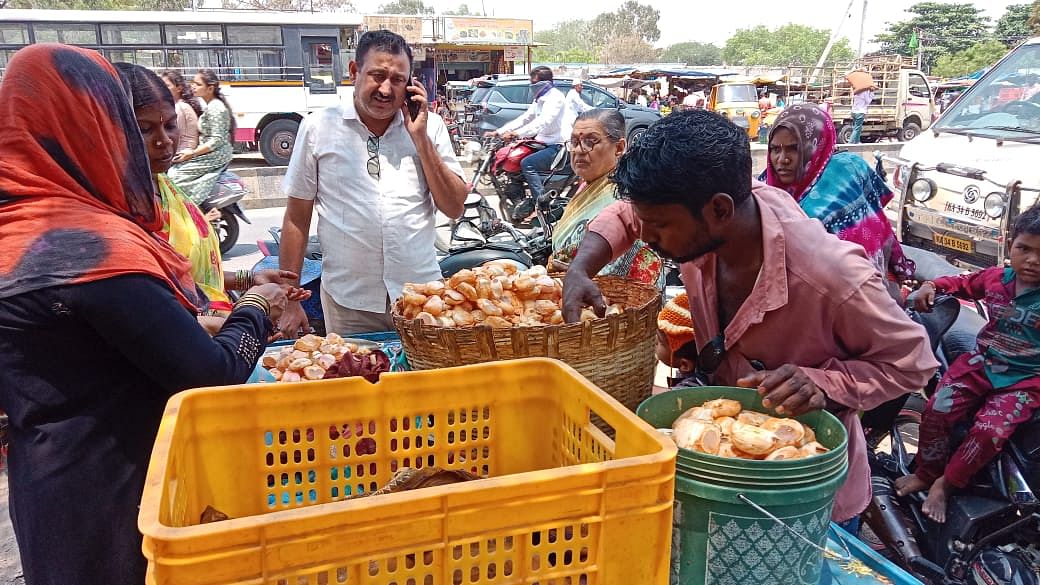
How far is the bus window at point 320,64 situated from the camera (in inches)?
591

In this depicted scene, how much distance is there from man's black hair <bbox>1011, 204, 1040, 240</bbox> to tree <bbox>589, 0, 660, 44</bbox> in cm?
8326

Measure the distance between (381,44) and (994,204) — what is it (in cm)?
418

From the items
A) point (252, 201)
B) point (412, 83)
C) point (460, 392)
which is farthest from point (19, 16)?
point (460, 392)

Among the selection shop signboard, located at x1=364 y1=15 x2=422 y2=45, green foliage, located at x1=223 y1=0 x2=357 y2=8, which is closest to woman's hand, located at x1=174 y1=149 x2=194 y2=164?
green foliage, located at x1=223 y1=0 x2=357 y2=8

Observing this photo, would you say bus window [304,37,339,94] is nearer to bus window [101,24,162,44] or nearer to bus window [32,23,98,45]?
bus window [101,24,162,44]

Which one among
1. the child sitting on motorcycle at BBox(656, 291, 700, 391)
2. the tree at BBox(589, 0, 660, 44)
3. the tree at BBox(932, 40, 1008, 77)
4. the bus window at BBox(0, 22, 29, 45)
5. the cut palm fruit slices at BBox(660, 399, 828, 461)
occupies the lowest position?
the child sitting on motorcycle at BBox(656, 291, 700, 391)

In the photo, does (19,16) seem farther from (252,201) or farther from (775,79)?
(775,79)

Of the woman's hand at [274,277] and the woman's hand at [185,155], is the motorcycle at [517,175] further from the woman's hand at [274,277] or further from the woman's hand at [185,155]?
the woman's hand at [274,277]

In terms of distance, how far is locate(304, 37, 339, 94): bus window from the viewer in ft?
49.2

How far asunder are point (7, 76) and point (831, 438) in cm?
182

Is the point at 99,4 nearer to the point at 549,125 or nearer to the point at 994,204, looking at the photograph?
the point at 549,125

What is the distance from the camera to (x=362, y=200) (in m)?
2.79

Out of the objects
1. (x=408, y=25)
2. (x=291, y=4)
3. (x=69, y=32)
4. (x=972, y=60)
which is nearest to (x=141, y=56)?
(x=69, y=32)

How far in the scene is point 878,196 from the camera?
3.33 meters
